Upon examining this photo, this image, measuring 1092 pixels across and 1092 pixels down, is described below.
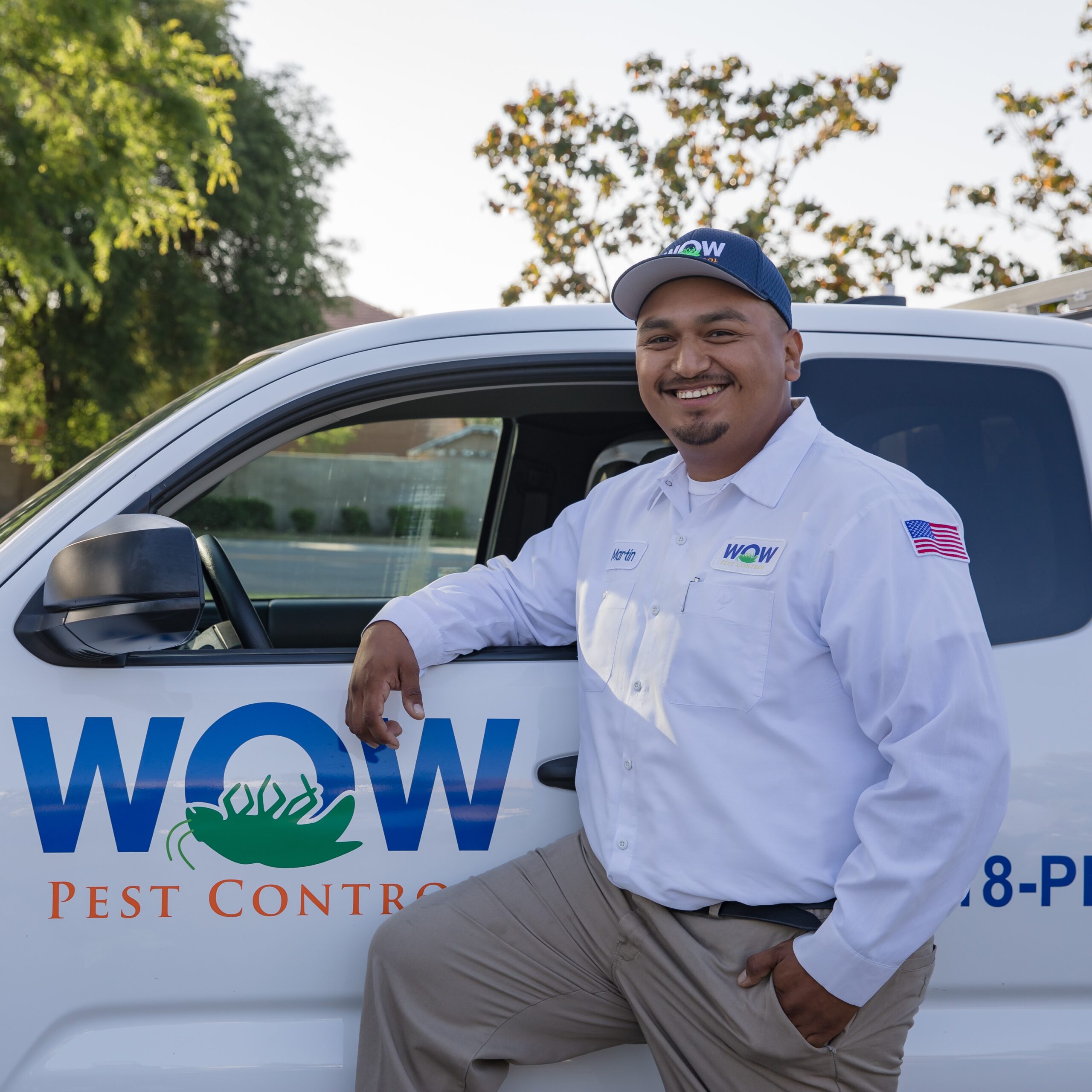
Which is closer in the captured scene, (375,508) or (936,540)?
(936,540)

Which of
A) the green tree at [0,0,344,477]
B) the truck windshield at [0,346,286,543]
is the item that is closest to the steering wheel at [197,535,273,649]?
→ the truck windshield at [0,346,286,543]

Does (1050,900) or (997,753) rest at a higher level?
(997,753)

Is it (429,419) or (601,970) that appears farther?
(429,419)

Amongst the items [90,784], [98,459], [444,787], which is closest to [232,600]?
[98,459]

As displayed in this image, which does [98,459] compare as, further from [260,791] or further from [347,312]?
[347,312]

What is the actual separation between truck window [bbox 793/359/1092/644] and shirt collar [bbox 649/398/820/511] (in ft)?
0.67

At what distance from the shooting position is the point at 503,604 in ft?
6.29

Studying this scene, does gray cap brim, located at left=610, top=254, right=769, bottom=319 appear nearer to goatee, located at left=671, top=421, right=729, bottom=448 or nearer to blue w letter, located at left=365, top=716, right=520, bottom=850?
goatee, located at left=671, top=421, right=729, bottom=448

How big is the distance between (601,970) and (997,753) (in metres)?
0.69

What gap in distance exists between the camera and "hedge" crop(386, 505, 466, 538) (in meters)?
3.19

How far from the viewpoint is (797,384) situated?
1950mm

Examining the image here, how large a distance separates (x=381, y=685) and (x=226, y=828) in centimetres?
32

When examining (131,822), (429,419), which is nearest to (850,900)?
(131,822)

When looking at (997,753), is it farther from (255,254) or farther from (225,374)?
(255,254)
